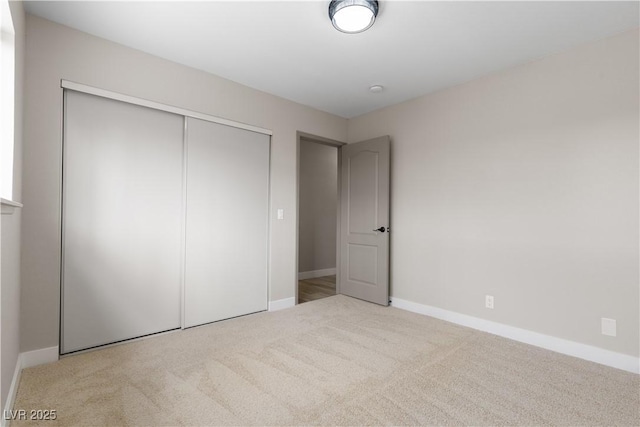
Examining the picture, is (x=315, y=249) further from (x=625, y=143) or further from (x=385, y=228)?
(x=625, y=143)

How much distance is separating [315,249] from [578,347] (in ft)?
13.0

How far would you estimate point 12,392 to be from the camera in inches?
69.4

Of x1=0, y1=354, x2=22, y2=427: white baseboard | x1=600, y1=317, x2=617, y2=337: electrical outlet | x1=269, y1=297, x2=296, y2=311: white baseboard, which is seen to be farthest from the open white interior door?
x1=0, y1=354, x2=22, y2=427: white baseboard

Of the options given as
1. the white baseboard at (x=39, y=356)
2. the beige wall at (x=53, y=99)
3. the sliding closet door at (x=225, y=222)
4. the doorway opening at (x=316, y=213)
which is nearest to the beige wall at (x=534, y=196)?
the sliding closet door at (x=225, y=222)

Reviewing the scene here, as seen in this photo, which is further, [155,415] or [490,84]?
[490,84]

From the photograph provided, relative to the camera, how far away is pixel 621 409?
5.90 feet

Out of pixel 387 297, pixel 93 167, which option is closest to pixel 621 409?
pixel 387 297

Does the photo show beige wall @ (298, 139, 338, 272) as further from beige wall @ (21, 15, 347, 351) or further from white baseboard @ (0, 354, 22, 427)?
white baseboard @ (0, 354, 22, 427)

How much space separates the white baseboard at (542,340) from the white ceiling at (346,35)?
2406 millimetres

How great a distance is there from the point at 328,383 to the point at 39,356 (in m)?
2.06

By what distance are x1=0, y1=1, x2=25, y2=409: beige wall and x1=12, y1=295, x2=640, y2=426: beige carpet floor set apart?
10.3 inches

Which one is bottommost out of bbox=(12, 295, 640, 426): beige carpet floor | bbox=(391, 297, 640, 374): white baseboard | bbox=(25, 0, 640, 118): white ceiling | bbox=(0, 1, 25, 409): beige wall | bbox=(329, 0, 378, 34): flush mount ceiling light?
bbox=(12, 295, 640, 426): beige carpet floor

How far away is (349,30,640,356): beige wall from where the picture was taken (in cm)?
235

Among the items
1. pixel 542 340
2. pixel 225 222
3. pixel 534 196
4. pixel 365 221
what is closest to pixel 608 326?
pixel 542 340
